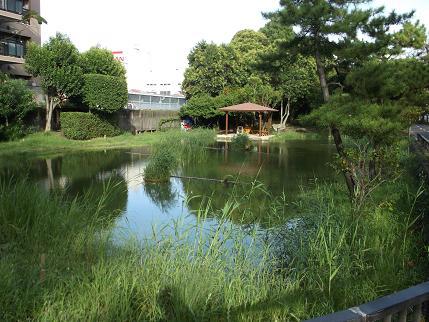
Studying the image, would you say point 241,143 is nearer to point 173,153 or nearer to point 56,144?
point 173,153

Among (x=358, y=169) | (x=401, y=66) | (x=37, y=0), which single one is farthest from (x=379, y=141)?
(x=37, y=0)

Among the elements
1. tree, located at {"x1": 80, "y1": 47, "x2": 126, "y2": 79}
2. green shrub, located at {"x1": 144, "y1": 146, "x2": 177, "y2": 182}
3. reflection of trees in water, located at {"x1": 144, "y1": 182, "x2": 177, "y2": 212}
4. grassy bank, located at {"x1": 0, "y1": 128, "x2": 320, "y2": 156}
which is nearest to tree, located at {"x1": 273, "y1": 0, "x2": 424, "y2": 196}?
reflection of trees in water, located at {"x1": 144, "y1": 182, "x2": 177, "y2": 212}

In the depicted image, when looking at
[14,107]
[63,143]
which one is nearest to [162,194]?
[63,143]

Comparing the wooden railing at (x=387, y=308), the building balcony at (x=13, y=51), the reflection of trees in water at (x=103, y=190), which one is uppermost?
the building balcony at (x=13, y=51)

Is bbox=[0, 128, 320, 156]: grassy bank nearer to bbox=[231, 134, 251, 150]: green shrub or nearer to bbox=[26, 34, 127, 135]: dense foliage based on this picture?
bbox=[231, 134, 251, 150]: green shrub

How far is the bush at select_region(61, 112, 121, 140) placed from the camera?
17609mm

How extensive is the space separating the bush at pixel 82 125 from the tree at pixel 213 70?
7374mm

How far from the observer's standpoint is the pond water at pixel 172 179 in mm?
6555

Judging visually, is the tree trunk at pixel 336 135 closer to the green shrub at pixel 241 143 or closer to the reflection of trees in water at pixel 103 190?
the reflection of trees in water at pixel 103 190

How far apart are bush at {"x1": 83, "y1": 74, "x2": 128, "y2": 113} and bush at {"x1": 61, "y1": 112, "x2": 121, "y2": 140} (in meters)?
0.52

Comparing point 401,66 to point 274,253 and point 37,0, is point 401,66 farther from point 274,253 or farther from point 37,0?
point 37,0

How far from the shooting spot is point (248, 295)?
302cm

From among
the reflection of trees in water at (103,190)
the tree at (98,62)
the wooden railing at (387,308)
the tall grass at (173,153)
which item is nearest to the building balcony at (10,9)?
the tree at (98,62)

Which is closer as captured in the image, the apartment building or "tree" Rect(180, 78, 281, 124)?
the apartment building
